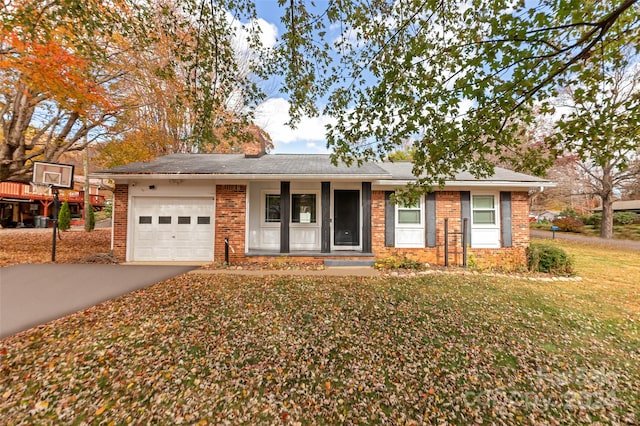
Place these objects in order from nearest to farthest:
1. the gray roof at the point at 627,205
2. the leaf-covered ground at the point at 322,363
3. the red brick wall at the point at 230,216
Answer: the leaf-covered ground at the point at 322,363 < the red brick wall at the point at 230,216 < the gray roof at the point at 627,205

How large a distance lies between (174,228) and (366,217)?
638 centimetres

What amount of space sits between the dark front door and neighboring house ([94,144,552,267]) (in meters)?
0.04

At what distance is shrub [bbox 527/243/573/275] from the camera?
7719 millimetres

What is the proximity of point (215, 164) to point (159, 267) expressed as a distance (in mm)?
3939

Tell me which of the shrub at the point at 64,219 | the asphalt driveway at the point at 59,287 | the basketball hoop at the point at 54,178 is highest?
the basketball hoop at the point at 54,178

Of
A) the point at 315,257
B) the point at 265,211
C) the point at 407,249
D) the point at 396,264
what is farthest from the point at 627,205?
the point at 265,211

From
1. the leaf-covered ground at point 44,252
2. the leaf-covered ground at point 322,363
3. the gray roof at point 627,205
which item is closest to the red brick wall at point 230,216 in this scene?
the leaf-covered ground at point 322,363

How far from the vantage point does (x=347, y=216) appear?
9.17m

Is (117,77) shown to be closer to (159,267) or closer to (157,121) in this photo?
(157,121)

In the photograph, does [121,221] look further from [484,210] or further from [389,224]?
[484,210]

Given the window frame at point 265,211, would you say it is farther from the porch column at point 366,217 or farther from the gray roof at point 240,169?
the porch column at point 366,217

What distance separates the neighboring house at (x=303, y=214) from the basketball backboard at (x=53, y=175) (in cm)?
227

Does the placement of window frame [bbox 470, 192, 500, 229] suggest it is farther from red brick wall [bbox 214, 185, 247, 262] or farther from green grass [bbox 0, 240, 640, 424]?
red brick wall [bbox 214, 185, 247, 262]

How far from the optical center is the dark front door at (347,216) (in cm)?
915
